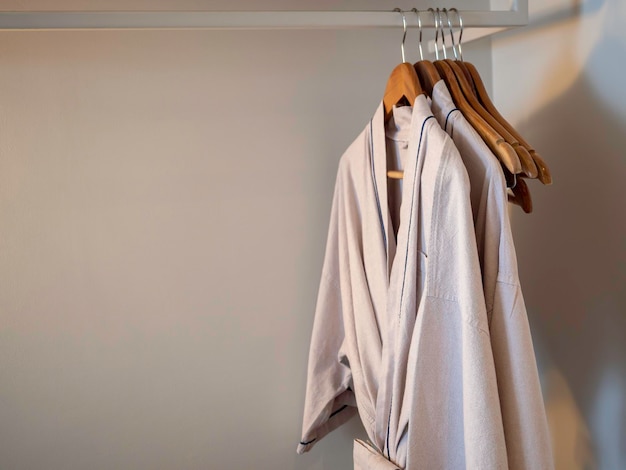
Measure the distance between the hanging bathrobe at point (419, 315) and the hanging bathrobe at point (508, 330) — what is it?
36mm

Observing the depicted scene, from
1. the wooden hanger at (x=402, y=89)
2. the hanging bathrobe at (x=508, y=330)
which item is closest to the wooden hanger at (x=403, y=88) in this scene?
the wooden hanger at (x=402, y=89)

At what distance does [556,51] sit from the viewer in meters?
1.24

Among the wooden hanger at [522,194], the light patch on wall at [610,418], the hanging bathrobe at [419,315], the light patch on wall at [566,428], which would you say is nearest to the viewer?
the hanging bathrobe at [419,315]

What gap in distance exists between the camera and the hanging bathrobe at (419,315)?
2.95 ft

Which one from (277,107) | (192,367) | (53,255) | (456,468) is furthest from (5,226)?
(456,468)

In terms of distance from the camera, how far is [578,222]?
1.18 metres

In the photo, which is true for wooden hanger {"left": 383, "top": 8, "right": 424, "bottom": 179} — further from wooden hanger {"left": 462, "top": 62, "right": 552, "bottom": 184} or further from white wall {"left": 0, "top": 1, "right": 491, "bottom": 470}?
white wall {"left": 0, "top": 1, "right": 491, "bottom": 470}

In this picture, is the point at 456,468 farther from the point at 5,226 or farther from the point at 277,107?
the point at 5,226

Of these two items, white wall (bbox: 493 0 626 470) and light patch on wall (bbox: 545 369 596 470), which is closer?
white wall (bbox: 493 0 626 470)

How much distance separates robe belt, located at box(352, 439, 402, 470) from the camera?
1022mm

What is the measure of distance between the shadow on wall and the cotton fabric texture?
0.27 meters

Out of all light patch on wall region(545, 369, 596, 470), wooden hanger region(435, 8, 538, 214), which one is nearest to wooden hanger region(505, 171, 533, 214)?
wooden hanger region(435, 8, 538, 214)

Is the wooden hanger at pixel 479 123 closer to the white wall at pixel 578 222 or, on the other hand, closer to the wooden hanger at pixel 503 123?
the wooden hanger at pixel 503 123

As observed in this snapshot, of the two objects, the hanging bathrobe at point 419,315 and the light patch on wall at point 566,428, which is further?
the light patch on wall at point 566,428
